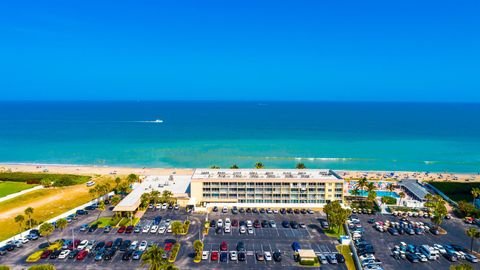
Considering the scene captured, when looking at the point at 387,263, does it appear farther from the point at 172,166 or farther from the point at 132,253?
the point at 172,166

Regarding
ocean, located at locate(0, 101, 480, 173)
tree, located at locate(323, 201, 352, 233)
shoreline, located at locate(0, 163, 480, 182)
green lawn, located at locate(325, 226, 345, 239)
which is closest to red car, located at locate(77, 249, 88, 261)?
green lawn, located at locate(325, 226, 345, 239)

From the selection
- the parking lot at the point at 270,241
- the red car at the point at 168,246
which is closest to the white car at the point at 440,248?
the parking lot at the point at 270,241

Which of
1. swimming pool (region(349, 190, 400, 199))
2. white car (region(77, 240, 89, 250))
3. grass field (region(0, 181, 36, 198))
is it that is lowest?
white car (region(77, 240, 89, 250))

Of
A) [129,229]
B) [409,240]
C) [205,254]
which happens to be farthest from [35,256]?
[409,240]

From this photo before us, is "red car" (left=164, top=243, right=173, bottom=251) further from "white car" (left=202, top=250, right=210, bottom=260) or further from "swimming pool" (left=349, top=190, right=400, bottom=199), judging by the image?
"swimming pool" (left=349, top=190, right=400, bottom=199)

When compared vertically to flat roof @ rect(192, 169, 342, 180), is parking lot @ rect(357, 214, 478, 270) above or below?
below

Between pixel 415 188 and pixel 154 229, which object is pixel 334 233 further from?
pixel 415 188
